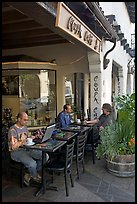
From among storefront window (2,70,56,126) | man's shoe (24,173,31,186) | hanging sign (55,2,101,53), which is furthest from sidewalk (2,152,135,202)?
storefront window (2,70,56,126)

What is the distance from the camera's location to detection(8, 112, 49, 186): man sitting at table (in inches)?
155

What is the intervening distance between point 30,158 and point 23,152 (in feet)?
0.60

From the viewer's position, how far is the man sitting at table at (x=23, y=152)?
13.0 feet

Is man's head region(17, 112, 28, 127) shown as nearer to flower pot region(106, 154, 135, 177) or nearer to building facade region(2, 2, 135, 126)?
flower pot region(106, 154, 135, 177)

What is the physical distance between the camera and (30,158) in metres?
A: 4.02

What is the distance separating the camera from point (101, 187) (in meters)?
4.07

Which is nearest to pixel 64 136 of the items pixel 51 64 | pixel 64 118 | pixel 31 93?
pixel 64 118

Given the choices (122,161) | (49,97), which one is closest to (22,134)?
(122,161)

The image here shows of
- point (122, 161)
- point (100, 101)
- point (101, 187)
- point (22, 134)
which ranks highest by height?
point (100, 101)

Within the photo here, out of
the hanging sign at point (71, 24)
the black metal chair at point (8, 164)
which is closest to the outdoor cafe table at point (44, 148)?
the black metal chair at point (8, 164)

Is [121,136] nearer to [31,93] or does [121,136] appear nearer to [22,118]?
[22,118]

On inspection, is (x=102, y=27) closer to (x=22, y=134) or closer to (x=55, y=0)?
(x=55, y=0)

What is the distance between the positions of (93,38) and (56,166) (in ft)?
9.68

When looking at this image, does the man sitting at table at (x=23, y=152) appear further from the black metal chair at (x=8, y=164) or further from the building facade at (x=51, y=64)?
the building facade at (x=51, y=64)
